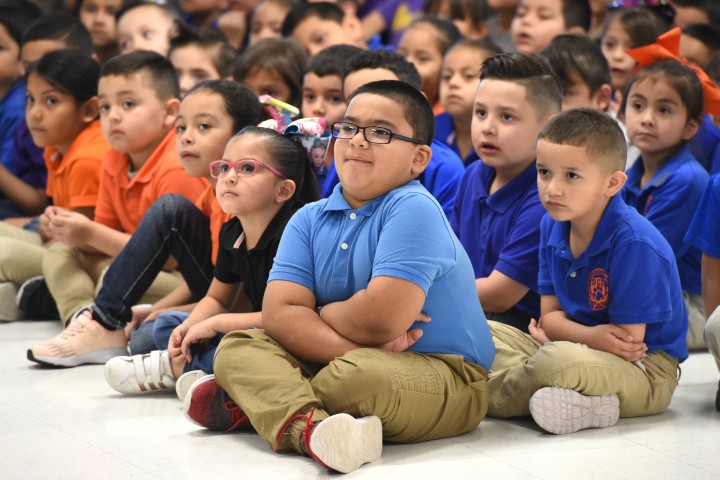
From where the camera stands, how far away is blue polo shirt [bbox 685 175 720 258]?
101 inches

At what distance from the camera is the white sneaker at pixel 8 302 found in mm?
3180

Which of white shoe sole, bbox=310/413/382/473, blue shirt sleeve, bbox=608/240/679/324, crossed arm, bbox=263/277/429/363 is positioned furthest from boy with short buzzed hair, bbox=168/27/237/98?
white shoe sole, bbox=310/413/382/473

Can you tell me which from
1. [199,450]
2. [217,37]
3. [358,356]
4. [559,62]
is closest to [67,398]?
[199,450]

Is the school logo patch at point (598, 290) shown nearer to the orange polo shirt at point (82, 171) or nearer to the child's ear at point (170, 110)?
the child's ear at point (170, 110)

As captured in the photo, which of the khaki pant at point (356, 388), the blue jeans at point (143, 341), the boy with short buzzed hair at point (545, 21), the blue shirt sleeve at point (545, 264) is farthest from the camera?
the boy with short buzzed hair at point (545, 21)

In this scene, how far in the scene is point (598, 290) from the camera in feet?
7.27

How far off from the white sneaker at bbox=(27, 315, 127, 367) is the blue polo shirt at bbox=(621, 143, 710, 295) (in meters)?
1.42

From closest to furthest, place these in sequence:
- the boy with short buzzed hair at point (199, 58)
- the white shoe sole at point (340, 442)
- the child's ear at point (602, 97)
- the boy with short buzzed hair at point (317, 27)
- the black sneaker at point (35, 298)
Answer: the white shoe sole at point (340, 442)
the black sneaker at point (35, 298)
the child's ear at point (602, 97)
the boy with short buzzed hair at point (199, 58)
the boy with short buzzed hair at point (317, 27)

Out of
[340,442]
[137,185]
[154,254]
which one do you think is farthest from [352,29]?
[340,442]

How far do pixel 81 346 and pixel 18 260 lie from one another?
672 mm

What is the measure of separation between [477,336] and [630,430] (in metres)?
0.36

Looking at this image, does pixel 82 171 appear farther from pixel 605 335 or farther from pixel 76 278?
pixel 605 335

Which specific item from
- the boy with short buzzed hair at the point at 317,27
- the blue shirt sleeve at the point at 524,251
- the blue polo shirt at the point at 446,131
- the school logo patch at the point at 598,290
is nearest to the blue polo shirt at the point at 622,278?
the school logo patch at the point at 598,290

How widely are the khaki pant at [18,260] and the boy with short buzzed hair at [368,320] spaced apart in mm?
1325
